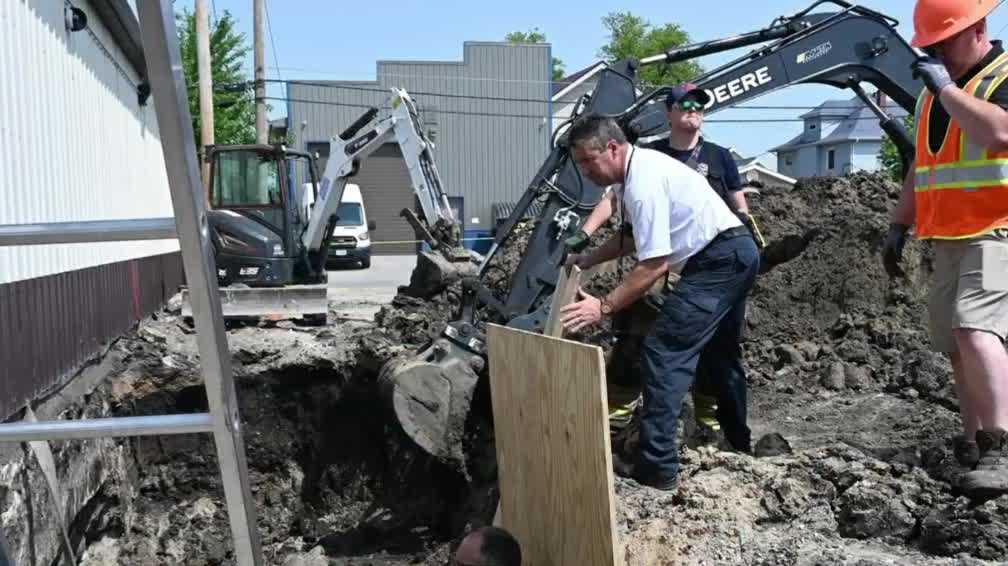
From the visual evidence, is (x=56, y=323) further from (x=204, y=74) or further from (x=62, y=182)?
(x=204, y=74)

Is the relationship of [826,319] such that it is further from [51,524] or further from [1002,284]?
[51,524]

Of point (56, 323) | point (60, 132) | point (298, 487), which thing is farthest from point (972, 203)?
point (60, 132)

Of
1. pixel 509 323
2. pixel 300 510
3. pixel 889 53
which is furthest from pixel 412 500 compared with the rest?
pixel 889 53

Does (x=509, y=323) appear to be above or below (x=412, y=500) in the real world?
above

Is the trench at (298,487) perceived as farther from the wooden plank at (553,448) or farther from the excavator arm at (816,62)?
the excavator arm at (816,62)

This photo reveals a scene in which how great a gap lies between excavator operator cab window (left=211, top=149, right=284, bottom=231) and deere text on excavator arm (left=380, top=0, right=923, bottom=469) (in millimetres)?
7267

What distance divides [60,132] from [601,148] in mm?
4041

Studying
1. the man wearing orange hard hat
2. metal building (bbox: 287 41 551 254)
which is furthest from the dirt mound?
metal building (bbox: 287 41 551 254)

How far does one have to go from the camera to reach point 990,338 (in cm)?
362

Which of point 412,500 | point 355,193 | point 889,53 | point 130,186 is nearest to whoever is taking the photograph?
point 412,500

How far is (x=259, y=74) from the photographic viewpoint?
26.1 meters

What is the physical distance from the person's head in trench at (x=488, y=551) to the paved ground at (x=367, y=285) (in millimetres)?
10521

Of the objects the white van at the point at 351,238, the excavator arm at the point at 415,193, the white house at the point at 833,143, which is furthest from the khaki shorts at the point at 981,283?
the white house at the point at 833,143

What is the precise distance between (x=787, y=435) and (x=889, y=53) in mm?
3211
